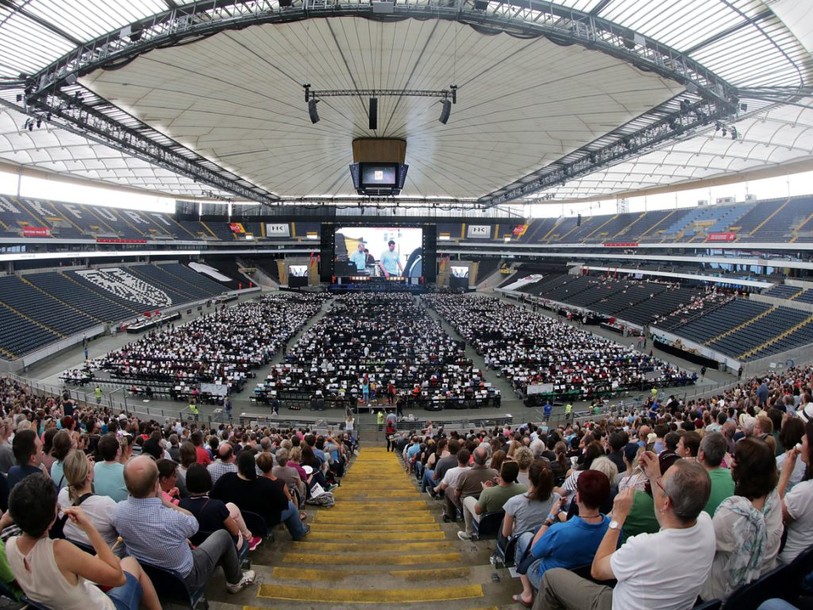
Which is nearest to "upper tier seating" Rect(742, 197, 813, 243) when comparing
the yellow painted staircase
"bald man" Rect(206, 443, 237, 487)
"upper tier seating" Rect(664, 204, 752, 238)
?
A: "upper tier seating" Rect(664, 204, 752, 238)

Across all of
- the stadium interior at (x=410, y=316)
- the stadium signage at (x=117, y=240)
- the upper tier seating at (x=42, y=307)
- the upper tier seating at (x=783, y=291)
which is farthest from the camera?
the stadium signage at (x=117, y=240)

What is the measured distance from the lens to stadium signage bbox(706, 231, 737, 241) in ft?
108

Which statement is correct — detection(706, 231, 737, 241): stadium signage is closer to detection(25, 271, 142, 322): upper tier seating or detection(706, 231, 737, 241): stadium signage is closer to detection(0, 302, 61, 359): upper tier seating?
detection(25, 271, 142, 322): upper tier seating

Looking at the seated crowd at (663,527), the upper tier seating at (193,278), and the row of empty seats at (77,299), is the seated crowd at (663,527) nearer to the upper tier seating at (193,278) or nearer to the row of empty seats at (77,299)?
the row of empty seats at (77,299)

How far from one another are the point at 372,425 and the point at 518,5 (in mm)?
12106

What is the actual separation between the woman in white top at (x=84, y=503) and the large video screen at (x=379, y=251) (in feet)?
126

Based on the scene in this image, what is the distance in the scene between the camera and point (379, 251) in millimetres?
41281

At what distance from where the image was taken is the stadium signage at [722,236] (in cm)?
3300

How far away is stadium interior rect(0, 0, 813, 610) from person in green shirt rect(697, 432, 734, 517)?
4 centimetres

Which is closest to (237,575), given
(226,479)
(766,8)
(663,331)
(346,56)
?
(226,479)

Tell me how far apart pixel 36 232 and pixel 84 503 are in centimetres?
3763

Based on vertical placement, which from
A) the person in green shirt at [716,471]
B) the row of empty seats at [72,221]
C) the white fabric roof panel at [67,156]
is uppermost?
the white fabric roof panel at [67,156]

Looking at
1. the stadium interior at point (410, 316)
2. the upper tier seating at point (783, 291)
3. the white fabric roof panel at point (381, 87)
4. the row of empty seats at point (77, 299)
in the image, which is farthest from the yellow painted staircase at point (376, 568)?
the upper tier seating at point (783, 291)

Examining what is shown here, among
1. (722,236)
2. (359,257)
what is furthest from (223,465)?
(722,236)
